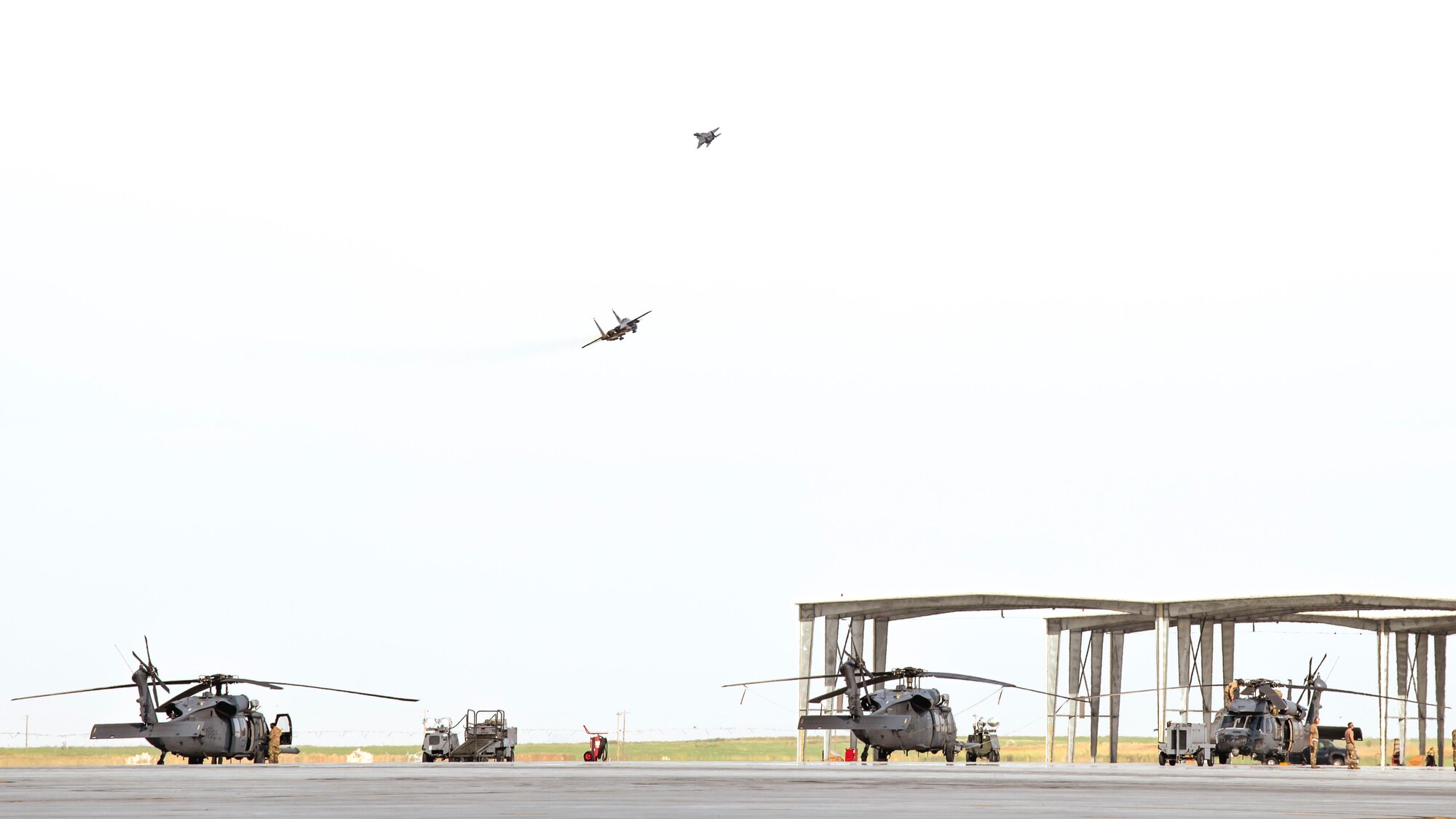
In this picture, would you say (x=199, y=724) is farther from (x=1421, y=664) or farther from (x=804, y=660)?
(x=1421, y=664)

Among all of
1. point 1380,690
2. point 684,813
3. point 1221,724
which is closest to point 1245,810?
point 684,813

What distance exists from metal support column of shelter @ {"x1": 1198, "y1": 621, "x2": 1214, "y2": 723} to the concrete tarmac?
3486 cm

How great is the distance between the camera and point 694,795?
2047cm

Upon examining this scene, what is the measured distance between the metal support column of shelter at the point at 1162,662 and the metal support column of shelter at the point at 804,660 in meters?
12.9

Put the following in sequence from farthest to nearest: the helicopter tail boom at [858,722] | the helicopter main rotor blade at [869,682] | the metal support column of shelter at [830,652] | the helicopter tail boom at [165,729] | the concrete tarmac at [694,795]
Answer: the metal support column of shelter at [830,652], the helicopter main rotor blade at [869,682], the helicopter tail boom at [858,722], the helicopter tail boom at [165,729], the concrete tarmac at [694,795]

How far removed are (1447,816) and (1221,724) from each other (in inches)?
1679

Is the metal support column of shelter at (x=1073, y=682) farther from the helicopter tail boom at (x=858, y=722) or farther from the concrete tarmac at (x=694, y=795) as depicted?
the concrete tarmac at (x=694, y=795)

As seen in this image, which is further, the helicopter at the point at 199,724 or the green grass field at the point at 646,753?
the green grass field at the point at 646,753

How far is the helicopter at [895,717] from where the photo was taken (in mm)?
56281

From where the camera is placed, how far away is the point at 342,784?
2489 centimetres

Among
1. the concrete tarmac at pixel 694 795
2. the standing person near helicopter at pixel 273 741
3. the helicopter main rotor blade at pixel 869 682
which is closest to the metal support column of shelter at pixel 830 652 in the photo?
the helicopter main rotor blade at pixel 869 682

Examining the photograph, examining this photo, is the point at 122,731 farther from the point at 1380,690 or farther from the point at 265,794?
the point at 1380,690

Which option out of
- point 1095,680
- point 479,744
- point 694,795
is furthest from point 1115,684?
point 694,795

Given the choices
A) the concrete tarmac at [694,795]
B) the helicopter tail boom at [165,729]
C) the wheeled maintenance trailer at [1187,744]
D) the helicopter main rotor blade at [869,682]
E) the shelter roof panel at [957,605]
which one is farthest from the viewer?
the shelter roof panel at [957,605]
